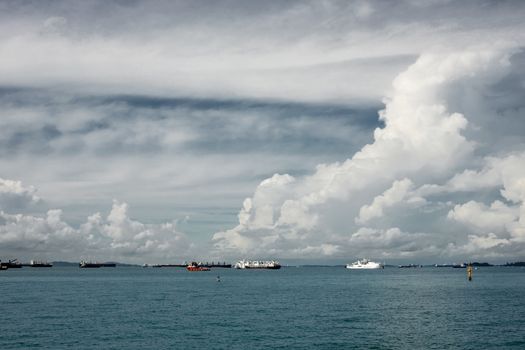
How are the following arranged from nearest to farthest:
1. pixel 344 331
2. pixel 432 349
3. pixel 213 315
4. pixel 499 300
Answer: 1. pixel 432 349
2. pixel 344 331
3. pixel 213 315
4. pixel 499 300

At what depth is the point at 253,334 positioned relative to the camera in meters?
82.0

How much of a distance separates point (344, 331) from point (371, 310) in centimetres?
3229

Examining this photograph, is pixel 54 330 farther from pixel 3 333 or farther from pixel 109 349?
pixel 109 349

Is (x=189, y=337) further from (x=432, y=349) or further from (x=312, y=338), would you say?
(x=432, y=349)

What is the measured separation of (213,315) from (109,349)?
38.1 m

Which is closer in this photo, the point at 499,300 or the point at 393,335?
the point at 393,335

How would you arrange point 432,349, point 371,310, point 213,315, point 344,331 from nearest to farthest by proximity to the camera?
1. point 432,349
2. point 344,331
3. point 213,315
4. point 371,310

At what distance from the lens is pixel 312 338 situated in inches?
3081

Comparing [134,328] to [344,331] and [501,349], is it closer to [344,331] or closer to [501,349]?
[344,331]

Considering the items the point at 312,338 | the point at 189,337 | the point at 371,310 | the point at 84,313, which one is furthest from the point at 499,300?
the point at 84,313

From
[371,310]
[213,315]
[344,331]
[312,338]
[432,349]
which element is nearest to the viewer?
[432,349]

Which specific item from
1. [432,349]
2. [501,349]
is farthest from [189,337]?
[501,349]

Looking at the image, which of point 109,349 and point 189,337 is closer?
point 109,349

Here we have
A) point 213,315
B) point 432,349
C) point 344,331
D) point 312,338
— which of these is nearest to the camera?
point 432,349
